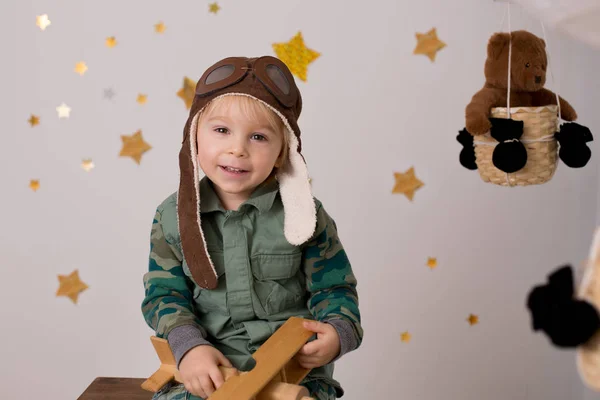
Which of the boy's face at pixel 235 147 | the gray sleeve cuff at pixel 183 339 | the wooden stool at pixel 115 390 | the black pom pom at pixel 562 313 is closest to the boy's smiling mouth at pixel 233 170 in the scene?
the boy's face at pixel 235 147

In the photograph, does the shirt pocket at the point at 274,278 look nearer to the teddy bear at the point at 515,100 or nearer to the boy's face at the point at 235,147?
the boy's face at the point at 235,147

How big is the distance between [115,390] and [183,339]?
41 cm

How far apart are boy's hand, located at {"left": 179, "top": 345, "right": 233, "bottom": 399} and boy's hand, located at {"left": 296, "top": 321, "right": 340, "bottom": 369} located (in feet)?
0.36

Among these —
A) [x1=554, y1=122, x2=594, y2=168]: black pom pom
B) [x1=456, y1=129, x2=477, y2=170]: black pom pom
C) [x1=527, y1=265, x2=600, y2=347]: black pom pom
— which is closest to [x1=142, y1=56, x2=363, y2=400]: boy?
[x1=456, y1=129, x2=477, y2=170]: black pom pom

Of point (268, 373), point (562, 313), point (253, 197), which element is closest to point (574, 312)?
point (562, 313)

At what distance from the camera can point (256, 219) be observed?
109 cm

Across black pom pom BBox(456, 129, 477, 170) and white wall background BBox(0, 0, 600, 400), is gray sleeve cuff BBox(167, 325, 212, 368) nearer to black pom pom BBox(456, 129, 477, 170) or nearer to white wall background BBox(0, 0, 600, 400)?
black pom pom BBox(456, 129, 477, 170)

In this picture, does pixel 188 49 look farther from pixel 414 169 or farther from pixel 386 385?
pixel 386 385

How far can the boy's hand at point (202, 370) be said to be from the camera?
3.04ft

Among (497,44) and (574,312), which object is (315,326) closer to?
(497,44)

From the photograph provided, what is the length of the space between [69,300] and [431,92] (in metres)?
1.03

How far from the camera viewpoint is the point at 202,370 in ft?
3.06

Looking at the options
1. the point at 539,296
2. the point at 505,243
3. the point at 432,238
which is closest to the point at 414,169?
the point at 432,238

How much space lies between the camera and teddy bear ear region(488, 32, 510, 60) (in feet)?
3.07
